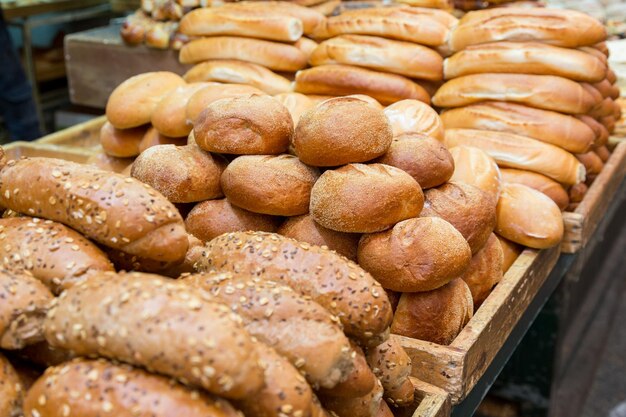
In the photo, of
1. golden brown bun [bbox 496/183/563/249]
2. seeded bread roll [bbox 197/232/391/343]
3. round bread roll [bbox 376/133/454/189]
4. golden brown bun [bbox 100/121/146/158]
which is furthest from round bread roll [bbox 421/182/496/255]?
golden brown bun [bbox 100/121/146/158]

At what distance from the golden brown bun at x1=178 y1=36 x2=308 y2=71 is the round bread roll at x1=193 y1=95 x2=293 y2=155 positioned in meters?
0.97

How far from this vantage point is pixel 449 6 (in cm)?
311

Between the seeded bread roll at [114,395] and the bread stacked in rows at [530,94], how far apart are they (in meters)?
1.66

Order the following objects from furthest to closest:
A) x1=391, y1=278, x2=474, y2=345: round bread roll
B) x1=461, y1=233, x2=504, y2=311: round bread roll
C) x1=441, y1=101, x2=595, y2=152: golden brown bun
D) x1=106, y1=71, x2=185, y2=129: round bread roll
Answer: x1=441, y1=101, x2=595, y2=152: golden brown bun
x1=106, y1=71, x2=185, y2=129: round bread roll
x1=461, y1=233, x2=504, y2=311: round bread roll
x1=391, y1=278, x2=474, y2=345: round bread roll

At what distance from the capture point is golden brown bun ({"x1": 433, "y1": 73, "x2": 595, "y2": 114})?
2418 mm

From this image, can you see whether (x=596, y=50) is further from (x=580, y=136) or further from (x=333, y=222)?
(x=333, y=222)

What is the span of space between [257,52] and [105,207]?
159cm

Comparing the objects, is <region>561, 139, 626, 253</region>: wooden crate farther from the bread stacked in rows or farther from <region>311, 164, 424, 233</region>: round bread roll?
<region>311, 164, 424, 233</region>: round bread roll

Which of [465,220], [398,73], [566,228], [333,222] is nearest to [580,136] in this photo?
[566,228]

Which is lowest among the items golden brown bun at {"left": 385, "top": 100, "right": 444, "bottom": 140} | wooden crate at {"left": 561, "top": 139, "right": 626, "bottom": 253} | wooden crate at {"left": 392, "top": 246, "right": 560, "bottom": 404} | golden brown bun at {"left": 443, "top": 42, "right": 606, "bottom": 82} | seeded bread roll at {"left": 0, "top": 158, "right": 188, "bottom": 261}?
wooden crate at {"left": 561, "top": 139, "right": 626, "bottom": 253}

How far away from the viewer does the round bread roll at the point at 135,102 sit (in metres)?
2.29

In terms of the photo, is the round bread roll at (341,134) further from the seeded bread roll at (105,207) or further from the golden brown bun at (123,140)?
the golden brown bun at (123,140)

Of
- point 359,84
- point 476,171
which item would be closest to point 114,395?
point 476,171

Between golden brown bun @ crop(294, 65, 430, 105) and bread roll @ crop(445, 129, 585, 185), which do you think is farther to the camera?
golden brown bun @ crop(294, 65, 430, 105)
